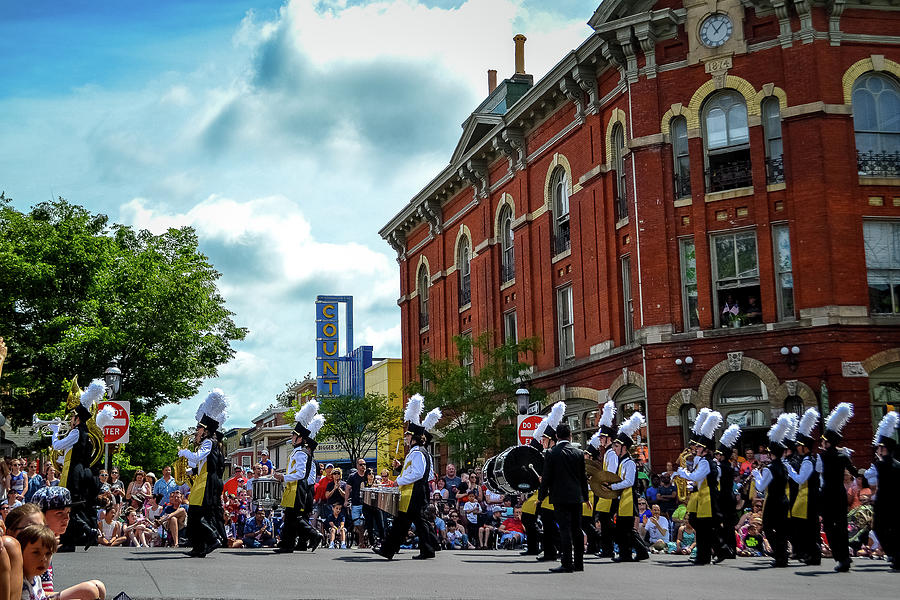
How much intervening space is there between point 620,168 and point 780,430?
15648 millimetres

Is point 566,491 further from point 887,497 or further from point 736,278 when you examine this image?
point 736,278

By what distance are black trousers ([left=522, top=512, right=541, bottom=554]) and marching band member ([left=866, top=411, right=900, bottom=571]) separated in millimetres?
5626

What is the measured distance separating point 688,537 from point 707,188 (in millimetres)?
11301

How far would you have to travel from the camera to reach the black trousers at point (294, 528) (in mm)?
17266

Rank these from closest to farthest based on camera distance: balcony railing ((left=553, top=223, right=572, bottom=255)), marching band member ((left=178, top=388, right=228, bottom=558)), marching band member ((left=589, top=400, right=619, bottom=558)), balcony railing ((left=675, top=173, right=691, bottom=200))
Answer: marching band member ((left=178, top=388, right=228, bottom=558))
marching band member ((left=589, top=400, right=619, bottom=558))
balcony railing ((left=675, top=173, right=691, bottom=200))
balcony railing ((left=553, top=223, right=572, bottom=255))

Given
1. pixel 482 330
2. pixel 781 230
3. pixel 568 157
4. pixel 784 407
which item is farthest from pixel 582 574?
pixel 482 330

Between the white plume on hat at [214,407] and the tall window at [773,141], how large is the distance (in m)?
17.6

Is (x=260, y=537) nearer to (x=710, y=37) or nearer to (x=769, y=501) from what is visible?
(x=769, y=501)

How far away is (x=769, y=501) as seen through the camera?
16312 millimetres

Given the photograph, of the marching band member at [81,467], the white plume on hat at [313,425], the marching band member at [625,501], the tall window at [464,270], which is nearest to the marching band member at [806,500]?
the marching band member at [625,501]

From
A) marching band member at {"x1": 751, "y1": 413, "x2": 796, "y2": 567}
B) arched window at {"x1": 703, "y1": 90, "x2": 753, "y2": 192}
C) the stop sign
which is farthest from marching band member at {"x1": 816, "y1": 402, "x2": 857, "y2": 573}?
arched window at {"x1": 703, "y1": 90, "x2": 753, "y2": 192}

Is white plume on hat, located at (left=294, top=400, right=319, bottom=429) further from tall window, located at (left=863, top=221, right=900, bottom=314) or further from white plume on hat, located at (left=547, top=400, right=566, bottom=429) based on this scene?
tall window, located at (left=863, top=221, right=900, bottom=314)

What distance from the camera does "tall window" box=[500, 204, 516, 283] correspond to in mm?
39344

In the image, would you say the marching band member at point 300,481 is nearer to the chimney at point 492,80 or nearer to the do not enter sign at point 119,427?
the do not enter sign at point 119,427
